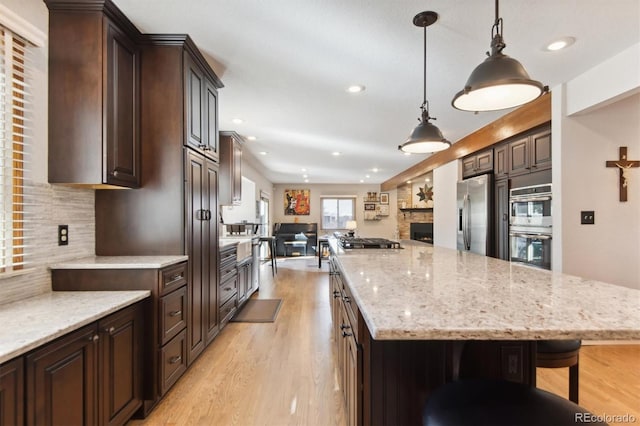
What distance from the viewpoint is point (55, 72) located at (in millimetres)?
1761

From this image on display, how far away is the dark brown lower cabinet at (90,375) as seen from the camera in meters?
1.12

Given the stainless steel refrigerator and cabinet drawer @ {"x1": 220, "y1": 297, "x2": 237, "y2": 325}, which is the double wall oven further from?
cabinet drawer @ {"x1": 220, "y1": 297, "x2": 237, "y2": 325}

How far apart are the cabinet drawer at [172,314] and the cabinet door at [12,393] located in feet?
2.66

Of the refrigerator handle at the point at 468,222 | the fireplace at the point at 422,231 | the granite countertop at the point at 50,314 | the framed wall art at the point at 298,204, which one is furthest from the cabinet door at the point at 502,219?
the framed wall art at the point at 298,204

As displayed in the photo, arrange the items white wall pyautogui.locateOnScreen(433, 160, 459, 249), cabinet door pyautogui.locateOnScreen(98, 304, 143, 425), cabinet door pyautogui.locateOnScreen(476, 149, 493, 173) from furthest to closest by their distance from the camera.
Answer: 1. white wall pyautogui.locateOnScreen(433, 160, 459, 249)
2. cabinet door pyautogui.locateOnScreen(476, 149, 493, 173)
3. cabinet door pyautogui.locateOnScreen(98, 304, 143, 425)

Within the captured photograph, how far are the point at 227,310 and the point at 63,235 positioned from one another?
5.80ft

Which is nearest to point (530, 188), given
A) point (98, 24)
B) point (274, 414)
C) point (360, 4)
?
point (360, 4)

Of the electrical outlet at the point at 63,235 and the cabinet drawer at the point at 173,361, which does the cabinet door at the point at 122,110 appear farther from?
the cabinet drawer at the point at 173,361

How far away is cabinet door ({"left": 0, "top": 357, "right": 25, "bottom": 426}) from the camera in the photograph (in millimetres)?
981

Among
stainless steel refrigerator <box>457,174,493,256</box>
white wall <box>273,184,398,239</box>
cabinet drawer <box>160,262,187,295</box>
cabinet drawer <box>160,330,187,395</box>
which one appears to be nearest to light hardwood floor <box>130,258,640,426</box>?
cabinet drawer <box>160,330,187,395</box>

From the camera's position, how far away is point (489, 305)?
3.15 ft

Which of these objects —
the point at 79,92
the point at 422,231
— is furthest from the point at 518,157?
the point at 422,231

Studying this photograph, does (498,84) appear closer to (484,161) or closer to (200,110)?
(200,110)

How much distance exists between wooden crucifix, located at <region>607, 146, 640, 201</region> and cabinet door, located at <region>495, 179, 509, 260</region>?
1.03 metres
